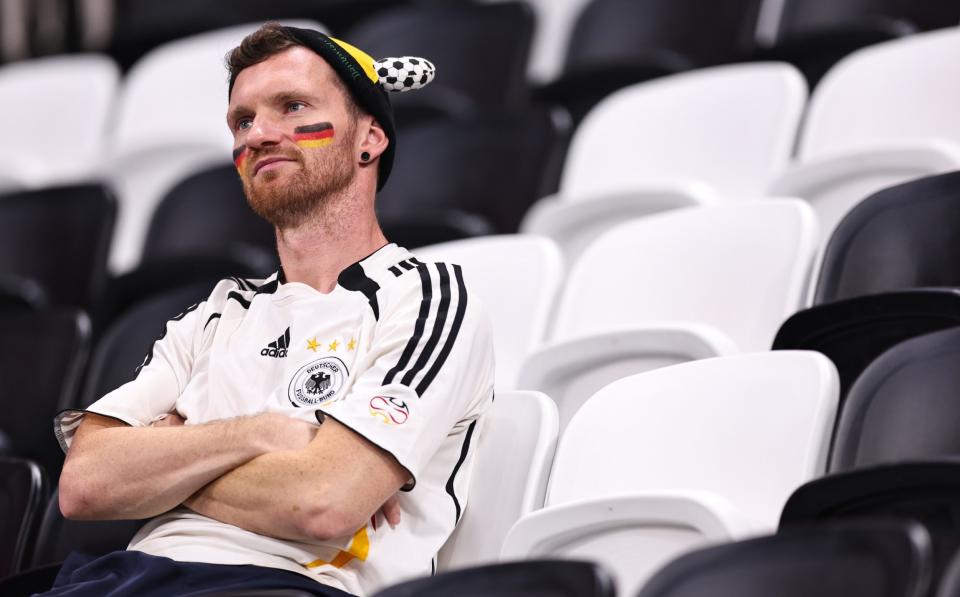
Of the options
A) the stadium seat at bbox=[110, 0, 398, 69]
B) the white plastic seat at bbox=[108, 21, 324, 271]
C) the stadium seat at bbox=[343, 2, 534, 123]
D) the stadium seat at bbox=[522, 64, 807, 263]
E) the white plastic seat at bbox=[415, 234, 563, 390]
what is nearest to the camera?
the white plastic seat at bbox=[415, 234, 563, 390]

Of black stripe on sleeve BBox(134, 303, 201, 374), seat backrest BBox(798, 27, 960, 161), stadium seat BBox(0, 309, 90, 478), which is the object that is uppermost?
seat backrest BBox(798, 27, 960, 161)

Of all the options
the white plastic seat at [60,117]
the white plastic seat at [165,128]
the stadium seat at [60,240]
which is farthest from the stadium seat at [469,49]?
the white plastic seat at [60,117]

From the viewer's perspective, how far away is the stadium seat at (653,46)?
3643 mm

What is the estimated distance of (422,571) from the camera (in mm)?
1658

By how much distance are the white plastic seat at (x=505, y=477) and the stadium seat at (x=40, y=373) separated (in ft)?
4.17

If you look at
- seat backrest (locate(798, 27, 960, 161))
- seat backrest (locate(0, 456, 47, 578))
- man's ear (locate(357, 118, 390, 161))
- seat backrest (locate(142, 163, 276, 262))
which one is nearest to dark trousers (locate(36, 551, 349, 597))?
seat backrest (locate(0, 456, 47, 578))

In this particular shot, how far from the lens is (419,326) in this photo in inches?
67.2

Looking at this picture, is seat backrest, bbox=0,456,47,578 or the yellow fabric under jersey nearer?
the yellow fabric under jersey

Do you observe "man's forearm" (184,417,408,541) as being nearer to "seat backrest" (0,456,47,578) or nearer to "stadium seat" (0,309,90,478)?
"seat backrest" (0,456,47,578)

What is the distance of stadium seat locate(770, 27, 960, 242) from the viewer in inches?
92.9

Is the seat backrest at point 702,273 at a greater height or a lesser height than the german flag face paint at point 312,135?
lesser

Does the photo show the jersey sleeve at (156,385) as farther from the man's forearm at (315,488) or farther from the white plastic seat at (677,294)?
the white plastic seat at (677,294)

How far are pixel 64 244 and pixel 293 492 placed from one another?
2127mm

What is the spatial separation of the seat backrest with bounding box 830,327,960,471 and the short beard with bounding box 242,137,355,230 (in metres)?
0.75
